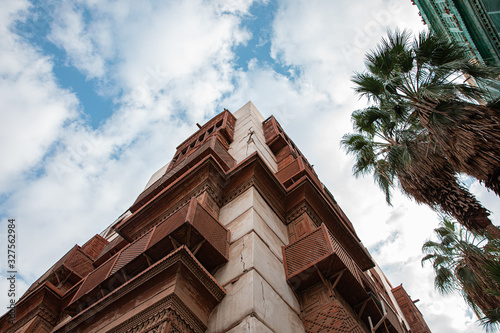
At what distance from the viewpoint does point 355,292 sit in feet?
24.1

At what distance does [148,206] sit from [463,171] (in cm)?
917

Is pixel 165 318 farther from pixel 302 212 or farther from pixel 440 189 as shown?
pixel 440 189

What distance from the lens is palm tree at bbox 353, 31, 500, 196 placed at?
22.7 feet

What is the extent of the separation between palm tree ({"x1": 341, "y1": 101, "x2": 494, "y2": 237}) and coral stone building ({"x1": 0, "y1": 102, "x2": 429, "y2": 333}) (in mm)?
2272

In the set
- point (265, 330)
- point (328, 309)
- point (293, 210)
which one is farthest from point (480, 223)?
point (265, 330)

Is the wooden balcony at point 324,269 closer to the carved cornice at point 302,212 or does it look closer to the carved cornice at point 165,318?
the carved cornice at point 302,212

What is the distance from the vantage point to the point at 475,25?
9062 mm

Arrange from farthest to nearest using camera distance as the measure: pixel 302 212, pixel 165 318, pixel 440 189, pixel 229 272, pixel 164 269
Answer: pixel 302 212, pixel 440 189, pixel 229 272, pixel 164 269, pixel 165 318

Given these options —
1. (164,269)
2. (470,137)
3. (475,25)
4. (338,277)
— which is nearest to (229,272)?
(164,269)

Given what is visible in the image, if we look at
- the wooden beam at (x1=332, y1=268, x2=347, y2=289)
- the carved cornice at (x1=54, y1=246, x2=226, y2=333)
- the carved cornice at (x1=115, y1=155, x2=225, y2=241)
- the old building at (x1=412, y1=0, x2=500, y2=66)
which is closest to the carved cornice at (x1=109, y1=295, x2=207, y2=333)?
the carved cornice at (x1=54, y1=246, x2=226, y2=333)

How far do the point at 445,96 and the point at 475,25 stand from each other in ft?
8.95

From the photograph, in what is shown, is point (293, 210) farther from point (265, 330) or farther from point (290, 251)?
point (265, 330)

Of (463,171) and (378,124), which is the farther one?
(378,124)

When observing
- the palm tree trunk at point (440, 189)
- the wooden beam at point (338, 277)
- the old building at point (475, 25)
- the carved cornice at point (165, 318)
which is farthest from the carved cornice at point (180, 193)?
the old building at point (475, 25)
